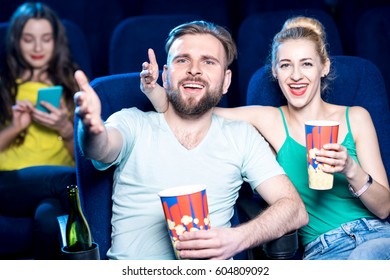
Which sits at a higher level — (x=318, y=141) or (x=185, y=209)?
(x=318, y=141)

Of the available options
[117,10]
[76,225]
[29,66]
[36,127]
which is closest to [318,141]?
[76,225]

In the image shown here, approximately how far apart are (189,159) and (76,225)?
1.07 feet

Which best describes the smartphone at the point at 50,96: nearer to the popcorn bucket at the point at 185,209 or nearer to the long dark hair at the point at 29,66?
the long dark hair at the point at 29,66

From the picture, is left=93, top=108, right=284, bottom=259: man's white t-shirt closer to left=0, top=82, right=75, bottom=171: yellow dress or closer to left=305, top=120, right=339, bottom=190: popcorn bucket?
left=305, top=120, right=339, bottom=190: popcorn bucket

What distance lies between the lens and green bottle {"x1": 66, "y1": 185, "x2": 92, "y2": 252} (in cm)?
155

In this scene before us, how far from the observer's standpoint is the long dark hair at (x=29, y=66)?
2330mm

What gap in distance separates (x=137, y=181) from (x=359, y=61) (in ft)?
2.80

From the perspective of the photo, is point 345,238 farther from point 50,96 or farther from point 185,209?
point 50,96

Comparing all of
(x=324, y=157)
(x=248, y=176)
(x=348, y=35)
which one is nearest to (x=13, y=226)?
(x=248, y=176)

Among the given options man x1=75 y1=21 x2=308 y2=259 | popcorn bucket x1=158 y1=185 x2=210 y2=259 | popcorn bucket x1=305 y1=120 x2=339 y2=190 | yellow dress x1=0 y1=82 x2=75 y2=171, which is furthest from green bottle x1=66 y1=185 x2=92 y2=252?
yellow dress x1=0 y1=82 x2=75 y2=171

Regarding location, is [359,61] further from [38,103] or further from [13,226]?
[13,226]

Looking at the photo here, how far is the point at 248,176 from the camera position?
173 centimetres

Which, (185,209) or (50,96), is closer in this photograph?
(185,209)

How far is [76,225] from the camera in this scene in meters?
1.59
